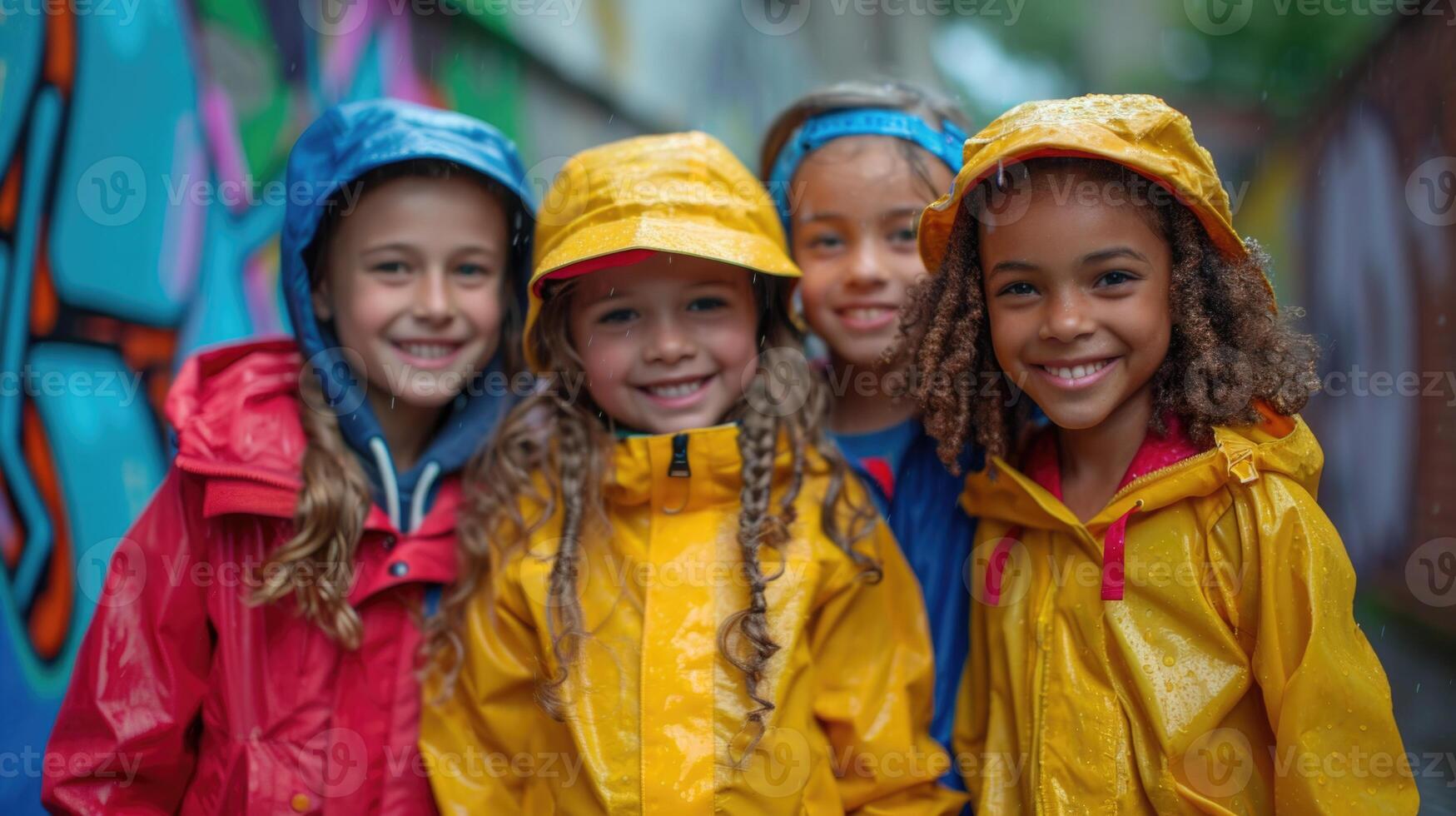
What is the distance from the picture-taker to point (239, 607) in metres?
2.20

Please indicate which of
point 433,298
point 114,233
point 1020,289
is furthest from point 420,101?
point 1020,289

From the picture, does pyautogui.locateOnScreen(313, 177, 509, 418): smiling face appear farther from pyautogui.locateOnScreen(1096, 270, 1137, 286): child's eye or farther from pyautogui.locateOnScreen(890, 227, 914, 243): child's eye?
pyautogui.locateOnScreen(1096, 270, 1137, 286): child's eye

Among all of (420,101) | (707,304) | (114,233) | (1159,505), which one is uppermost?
(420,101)

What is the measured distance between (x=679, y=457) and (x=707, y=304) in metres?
0.40

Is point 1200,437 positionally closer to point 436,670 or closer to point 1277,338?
point 1277,338

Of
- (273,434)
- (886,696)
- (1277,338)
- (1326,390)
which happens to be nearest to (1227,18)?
(1326,390)

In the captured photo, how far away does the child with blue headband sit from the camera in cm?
235

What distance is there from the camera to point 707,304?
2.35 metres

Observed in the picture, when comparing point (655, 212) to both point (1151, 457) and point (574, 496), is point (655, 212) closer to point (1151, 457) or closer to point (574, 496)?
point (574, 496)

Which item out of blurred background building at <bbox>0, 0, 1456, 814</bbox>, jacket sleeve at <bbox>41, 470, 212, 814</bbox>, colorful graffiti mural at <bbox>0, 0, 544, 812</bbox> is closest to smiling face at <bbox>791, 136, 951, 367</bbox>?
jacket sleeve at <bbox>41, 470, 212, 814</bbox>

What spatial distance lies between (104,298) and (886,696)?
2.57 metres

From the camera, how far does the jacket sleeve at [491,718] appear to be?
2.13 m

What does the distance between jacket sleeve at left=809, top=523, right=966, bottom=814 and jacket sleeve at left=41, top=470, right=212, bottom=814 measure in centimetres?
139

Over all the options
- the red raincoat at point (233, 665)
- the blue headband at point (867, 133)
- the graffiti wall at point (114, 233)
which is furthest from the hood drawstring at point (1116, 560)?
the graffiti wall at point (114, 233)
